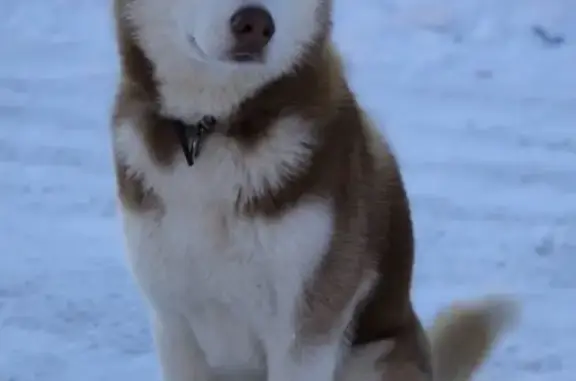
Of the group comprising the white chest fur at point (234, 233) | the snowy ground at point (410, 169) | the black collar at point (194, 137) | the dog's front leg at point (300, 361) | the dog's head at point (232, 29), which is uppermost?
the dog's head at point (232, 29)

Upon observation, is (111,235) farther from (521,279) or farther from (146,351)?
(521,279)

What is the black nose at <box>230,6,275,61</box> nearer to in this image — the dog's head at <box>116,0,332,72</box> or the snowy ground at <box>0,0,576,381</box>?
the dog's head at <box>116,0,332,72</box>

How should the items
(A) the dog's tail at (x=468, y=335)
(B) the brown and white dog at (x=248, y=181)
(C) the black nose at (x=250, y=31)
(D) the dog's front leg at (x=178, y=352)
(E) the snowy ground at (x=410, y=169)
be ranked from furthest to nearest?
(E) the snowy ground at (x=410, y=169), (A) the dog's tail at (x=468, y=335), (D) the dog's front leg at (x=178, y=352), (B) the brown and white dog at (x=248, y=181), (C) the black nose at (x=250, y=31)

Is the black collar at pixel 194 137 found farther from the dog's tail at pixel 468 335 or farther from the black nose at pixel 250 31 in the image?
the dog's tail at pixel 468 335

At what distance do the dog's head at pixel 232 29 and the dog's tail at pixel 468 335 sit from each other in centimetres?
78

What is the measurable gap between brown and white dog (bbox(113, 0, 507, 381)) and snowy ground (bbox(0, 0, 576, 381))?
84 cm

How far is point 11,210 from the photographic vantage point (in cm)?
384

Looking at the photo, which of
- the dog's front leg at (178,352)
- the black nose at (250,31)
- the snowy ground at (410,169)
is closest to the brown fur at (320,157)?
the black nose at (250,31)

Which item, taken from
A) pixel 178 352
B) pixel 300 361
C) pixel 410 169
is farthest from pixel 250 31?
pixel 410 169

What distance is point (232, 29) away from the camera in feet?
6.38

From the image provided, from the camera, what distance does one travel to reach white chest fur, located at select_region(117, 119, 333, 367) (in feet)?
6.86

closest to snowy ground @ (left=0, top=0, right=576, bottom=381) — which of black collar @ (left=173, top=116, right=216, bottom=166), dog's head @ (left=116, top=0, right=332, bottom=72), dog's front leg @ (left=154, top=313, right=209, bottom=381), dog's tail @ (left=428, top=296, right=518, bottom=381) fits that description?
dog's tail @ (left=428, top=296, right=518, bottom=381)

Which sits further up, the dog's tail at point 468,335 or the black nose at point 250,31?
the black nose at point 250,31

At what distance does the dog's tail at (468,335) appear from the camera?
257 cm
